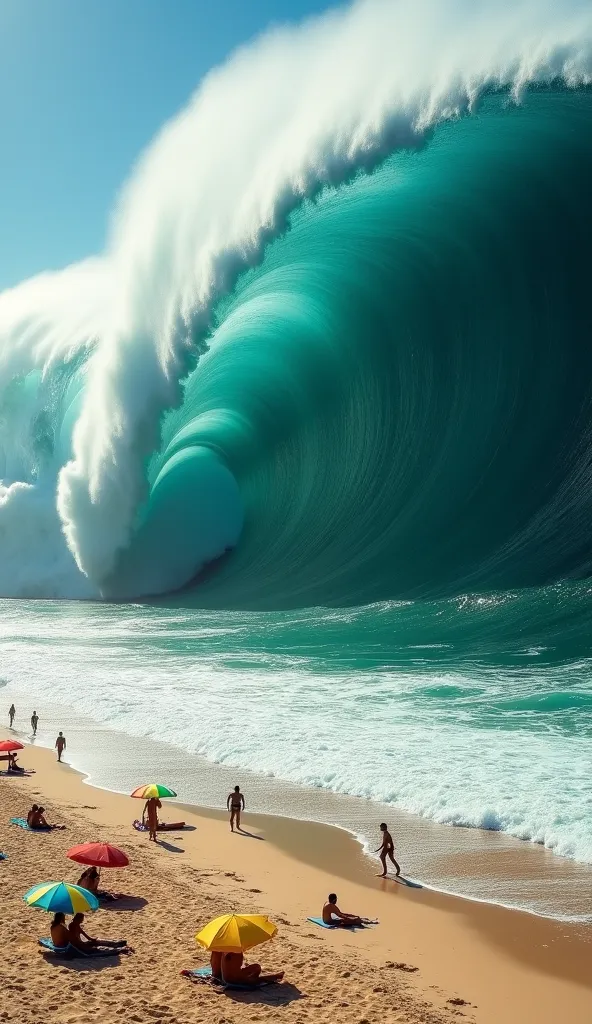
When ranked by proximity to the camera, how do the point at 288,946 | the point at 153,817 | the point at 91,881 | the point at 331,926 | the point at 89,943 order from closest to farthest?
the point at 89,943 < the point at 288,946 < the point at 331,926 < the point at 91,881 < the point at 153,817

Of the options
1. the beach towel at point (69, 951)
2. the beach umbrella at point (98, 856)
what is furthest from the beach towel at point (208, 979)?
the beach umbrella at point (98, 856)

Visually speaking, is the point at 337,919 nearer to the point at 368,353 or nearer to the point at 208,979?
the point at 208,979

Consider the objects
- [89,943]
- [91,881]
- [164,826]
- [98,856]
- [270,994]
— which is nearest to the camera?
[270,994]

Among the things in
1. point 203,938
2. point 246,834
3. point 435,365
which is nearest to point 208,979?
point 203,938

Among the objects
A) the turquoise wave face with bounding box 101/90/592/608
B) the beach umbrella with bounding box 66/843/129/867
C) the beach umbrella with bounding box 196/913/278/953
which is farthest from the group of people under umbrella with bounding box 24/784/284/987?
the turquoise wave face with bounding box 101/90/592/608

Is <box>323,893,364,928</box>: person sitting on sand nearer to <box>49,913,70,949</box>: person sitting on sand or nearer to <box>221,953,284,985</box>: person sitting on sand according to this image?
<box>221,953,284,985</box>: person sitting on sand

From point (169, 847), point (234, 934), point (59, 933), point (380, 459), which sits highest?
point (380, 459)
